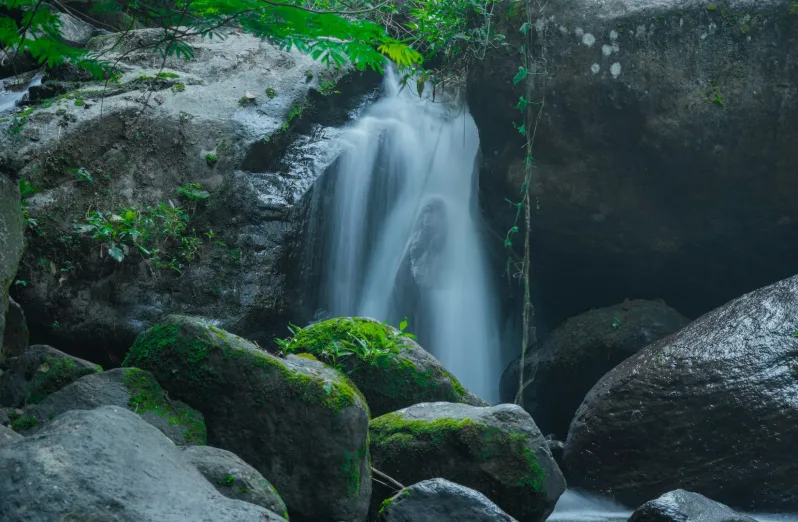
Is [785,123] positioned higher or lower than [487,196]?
higher

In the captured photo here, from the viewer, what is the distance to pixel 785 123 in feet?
23.4

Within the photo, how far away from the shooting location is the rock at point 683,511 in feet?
14.0

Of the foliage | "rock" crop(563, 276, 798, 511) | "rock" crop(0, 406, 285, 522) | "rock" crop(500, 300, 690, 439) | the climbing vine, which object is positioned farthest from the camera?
"rock" crop(500, 300, 690, 439)

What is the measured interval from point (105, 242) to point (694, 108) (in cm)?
608

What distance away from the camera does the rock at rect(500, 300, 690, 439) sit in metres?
7.89

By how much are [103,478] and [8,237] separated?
2.09 meters

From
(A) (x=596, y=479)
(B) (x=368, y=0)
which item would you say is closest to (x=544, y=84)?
(B) (x=368, y=0)

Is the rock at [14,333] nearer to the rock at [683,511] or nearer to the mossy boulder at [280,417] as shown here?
the mossy boulder at [280,417]

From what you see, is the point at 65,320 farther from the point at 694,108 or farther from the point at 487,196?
the point at 694,108

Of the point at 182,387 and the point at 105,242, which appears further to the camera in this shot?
the point at 105,242

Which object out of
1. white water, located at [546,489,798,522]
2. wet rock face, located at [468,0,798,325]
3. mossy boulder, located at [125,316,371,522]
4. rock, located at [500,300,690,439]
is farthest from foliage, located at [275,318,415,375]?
wet rock face, located at [468,0,798,325]

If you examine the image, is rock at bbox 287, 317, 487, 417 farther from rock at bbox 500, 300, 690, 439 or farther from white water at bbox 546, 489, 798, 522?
rock at bbox 500, 300, 690, 439

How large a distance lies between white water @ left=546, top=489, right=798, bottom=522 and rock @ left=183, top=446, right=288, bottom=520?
118 inches

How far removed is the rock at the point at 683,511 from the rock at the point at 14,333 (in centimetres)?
459
